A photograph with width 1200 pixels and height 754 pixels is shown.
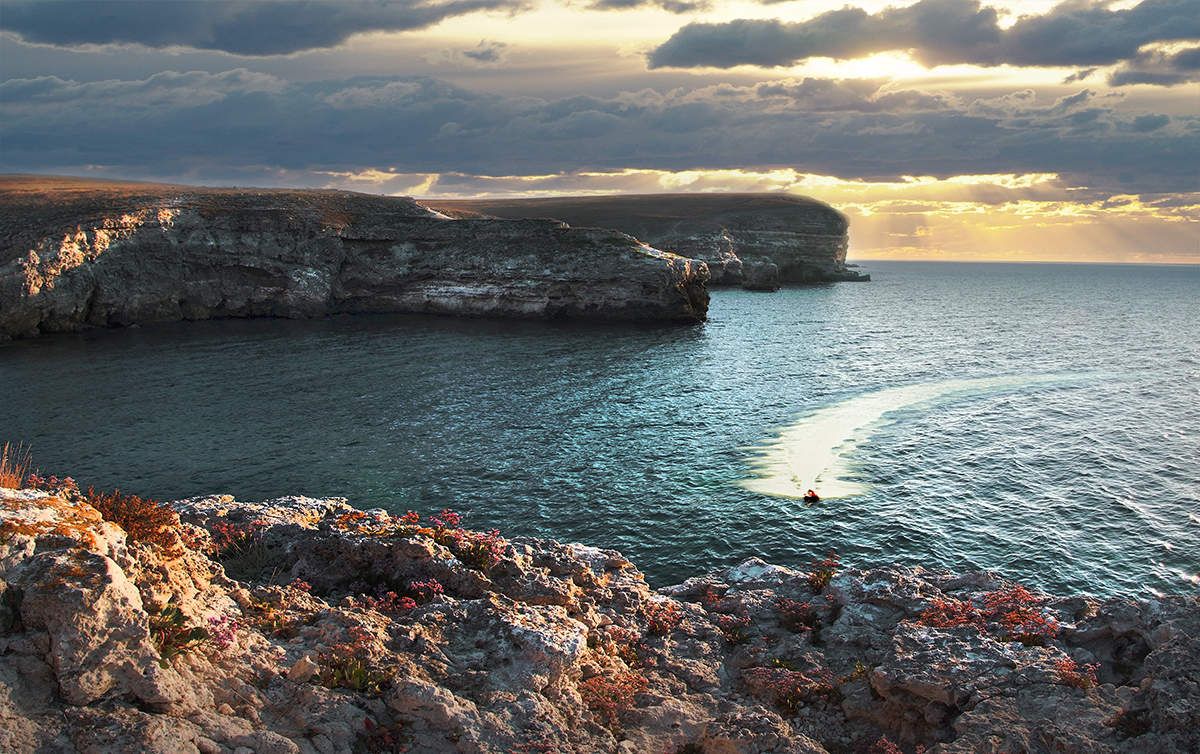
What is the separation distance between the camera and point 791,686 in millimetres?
14727

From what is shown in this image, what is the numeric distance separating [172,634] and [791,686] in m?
11.4

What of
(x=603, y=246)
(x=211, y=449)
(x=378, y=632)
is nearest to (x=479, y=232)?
(x=603, y=246)

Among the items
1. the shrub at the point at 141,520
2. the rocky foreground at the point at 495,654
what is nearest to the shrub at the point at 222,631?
the rocky foreground at the point at 495,654

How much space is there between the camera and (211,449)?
1645 inches

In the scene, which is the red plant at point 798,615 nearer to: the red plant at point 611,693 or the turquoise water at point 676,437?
the red plant at point 611,693

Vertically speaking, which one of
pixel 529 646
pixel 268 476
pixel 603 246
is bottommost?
pixel 268 476

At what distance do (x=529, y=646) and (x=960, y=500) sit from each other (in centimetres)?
2978

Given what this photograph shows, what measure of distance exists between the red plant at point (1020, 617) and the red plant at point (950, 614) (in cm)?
42

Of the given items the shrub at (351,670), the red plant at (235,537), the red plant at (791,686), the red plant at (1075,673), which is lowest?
the red plant at (791,686)

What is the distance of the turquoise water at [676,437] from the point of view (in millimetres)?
32469

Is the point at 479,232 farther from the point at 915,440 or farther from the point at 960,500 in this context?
the point at 960,500

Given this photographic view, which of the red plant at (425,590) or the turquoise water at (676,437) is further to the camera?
the turquoise water at (676,437)

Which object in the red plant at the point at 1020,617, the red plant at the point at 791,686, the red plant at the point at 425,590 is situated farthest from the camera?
the red plant at the point at 425,590

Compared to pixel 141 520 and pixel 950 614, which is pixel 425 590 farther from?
pixel 950 614
